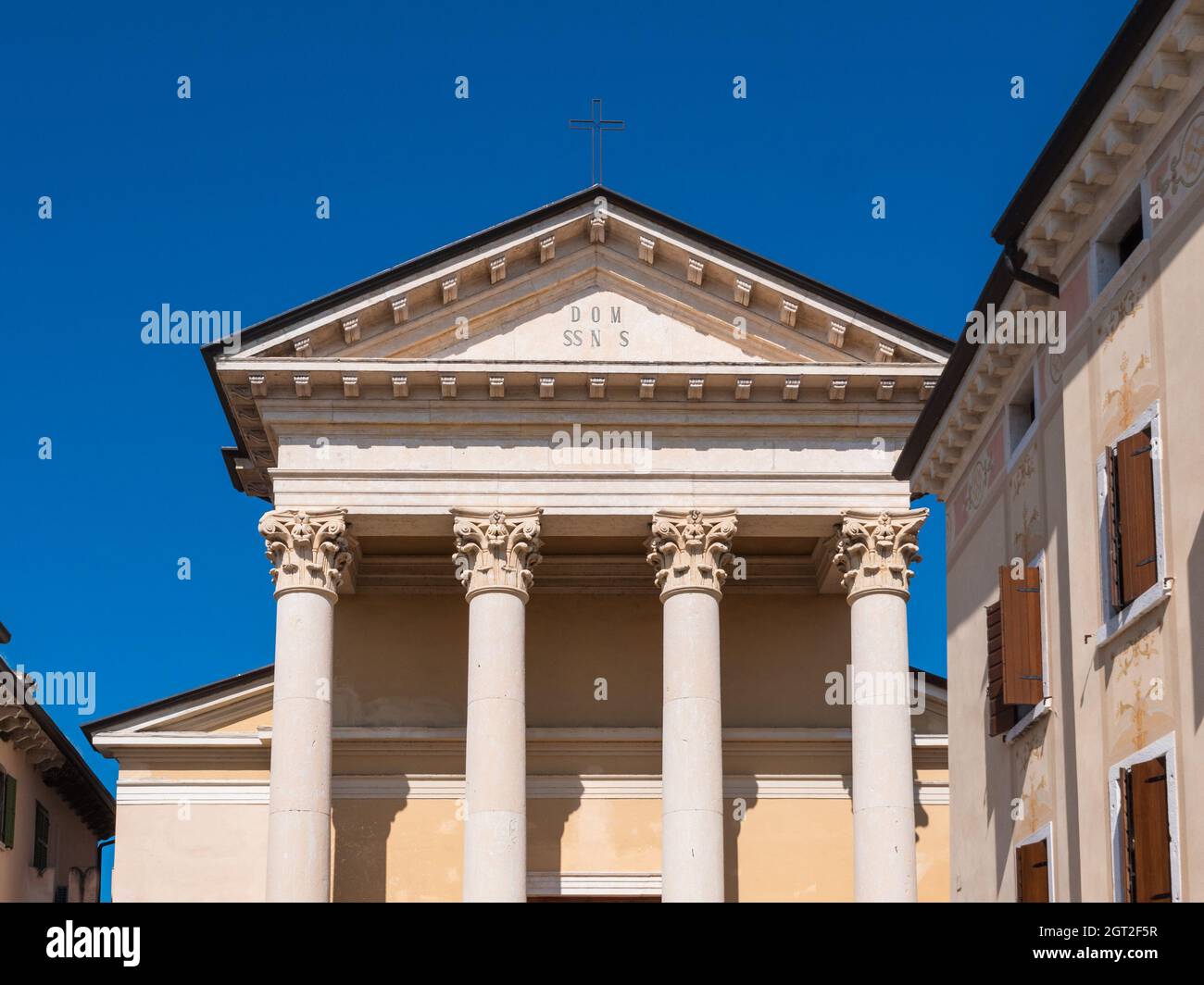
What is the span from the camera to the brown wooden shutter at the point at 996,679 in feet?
75.6

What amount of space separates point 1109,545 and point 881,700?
17.4m

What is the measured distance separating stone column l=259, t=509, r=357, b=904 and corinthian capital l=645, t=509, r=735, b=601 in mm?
5483

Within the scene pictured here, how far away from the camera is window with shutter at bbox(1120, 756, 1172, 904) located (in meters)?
17.7

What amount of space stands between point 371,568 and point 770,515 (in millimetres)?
7949

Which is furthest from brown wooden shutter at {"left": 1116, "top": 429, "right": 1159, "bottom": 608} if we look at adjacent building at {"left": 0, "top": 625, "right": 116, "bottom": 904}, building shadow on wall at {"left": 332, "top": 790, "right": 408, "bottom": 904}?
adjacent building at {"left": 0, "top": 625, "right": 116, "bottom": 904}

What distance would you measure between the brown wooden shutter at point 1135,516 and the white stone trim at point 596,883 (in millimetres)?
21008

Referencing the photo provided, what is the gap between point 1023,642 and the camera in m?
22.1

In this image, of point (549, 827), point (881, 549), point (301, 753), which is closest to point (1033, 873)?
point (881, 549)

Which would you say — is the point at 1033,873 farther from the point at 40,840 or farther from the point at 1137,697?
the point at 40,840

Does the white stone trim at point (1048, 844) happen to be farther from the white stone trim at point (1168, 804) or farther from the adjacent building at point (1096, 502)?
the white stone trim at point (1168, 804)

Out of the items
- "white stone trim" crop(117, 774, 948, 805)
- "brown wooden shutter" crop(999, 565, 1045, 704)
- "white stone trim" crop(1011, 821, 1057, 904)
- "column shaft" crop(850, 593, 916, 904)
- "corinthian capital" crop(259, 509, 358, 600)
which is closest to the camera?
"white stone trim" crop(1011, 821, 1057, 904)

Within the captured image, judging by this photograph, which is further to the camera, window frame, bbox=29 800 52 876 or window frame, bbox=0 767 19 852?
window frame, bbox=29 800 52 876
